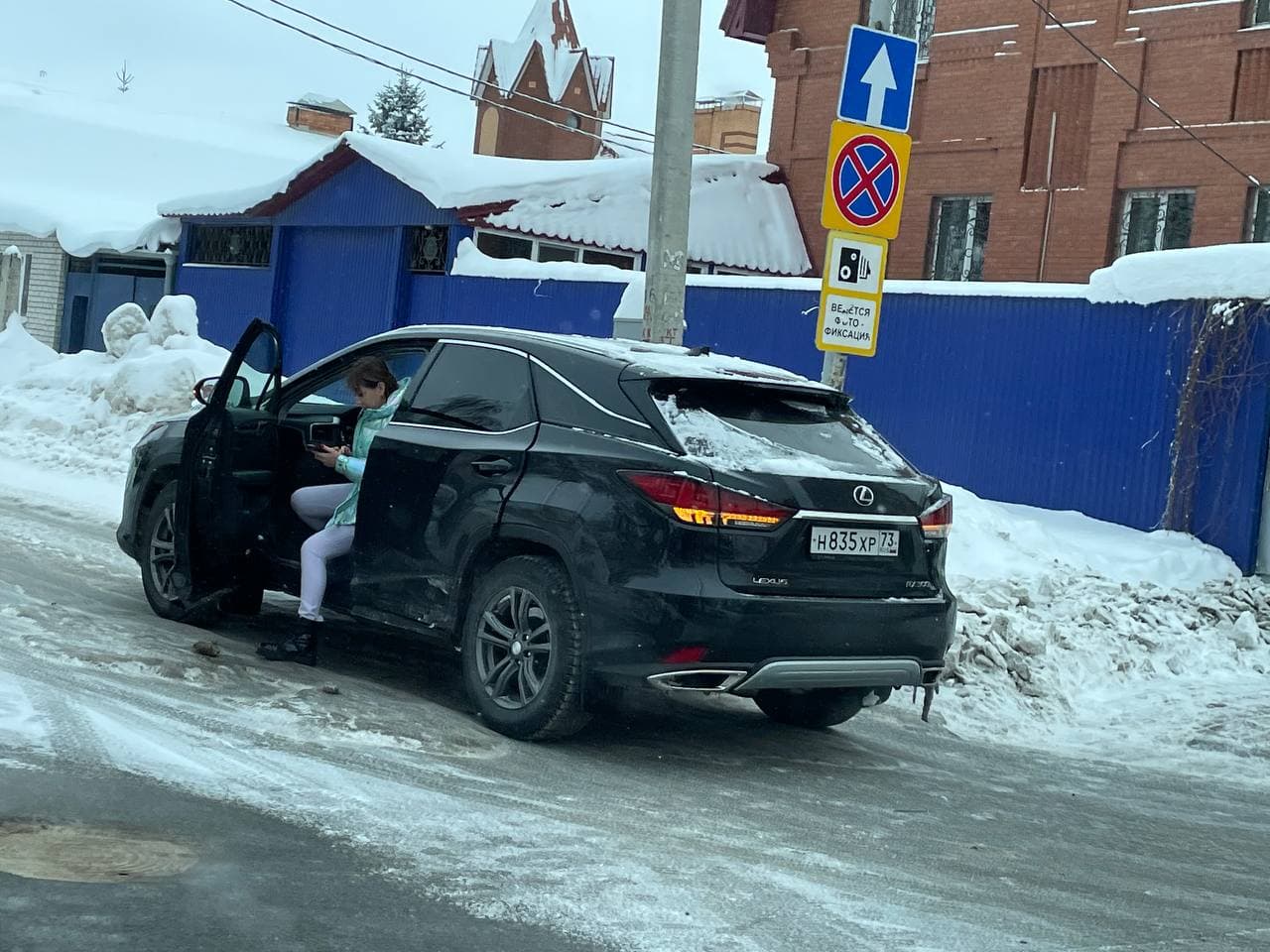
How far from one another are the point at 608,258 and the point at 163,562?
59.3 ft

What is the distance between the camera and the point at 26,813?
15.4ft

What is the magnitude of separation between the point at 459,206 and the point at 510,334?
55.7 feet

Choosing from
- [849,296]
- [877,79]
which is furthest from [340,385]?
[877,79]

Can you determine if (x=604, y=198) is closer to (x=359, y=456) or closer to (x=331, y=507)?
(x=331, y=507)

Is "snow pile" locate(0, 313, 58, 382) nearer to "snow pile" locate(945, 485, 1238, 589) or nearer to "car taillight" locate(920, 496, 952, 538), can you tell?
"snow pile" locate(945, 485, 1238, 589)

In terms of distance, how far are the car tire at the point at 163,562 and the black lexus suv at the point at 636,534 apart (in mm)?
1144

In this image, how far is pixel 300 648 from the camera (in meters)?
7.28

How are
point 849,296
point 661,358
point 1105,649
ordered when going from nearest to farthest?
point 661,358
point 849,296
point 1105,649

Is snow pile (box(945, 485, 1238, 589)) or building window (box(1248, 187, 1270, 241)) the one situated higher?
building window (box(1248, 187, 1270, 241))

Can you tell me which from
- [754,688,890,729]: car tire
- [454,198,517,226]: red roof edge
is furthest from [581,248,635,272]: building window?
[754,688,890,729]: car tire

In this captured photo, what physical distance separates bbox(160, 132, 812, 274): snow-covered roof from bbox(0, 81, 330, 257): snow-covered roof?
846 cm

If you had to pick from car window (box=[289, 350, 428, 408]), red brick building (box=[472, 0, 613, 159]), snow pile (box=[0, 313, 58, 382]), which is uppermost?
red brick building (box=[472, 0, 613, 159])

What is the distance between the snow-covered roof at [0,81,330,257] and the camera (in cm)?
3253

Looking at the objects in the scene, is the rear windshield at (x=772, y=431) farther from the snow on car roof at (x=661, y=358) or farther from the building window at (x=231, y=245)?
the building window at (x=231, y=245)
